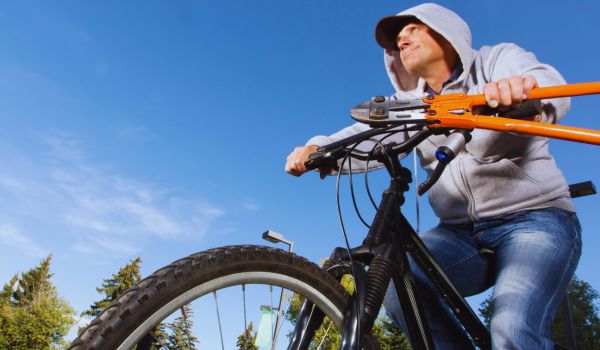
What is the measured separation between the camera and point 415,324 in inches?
80.9

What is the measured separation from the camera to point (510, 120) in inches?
63.4

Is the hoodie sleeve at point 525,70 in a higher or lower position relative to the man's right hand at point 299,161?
higher

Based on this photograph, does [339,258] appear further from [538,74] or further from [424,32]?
[424,32]

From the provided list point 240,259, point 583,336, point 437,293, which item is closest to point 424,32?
point 437,293

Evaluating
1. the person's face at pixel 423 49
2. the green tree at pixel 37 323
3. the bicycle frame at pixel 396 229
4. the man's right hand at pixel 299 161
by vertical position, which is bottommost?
the bicycle frame at pixel 396 229

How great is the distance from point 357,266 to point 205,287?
0.59m

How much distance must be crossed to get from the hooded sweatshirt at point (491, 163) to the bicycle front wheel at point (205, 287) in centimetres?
63

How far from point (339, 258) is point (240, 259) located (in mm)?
503

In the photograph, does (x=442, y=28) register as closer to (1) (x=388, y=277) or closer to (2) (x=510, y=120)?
(2) (x=510, y=120)

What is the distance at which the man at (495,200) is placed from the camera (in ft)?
6.44

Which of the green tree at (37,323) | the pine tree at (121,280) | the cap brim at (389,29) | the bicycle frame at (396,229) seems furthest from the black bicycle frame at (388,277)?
the green tree at (37,323)

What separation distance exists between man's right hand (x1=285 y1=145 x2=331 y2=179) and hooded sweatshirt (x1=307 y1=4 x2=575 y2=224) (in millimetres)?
174

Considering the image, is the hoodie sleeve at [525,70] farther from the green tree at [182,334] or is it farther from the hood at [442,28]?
the green tree at [182,334]

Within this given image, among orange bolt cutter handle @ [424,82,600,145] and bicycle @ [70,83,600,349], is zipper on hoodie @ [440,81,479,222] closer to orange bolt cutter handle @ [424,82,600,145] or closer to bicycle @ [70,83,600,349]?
bicycle @ [70,83,600,349]
